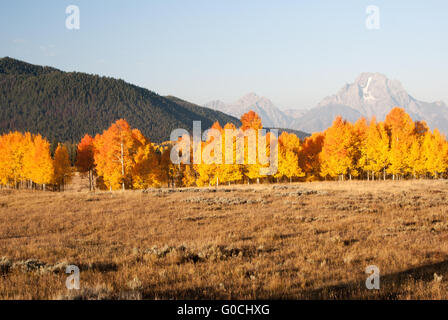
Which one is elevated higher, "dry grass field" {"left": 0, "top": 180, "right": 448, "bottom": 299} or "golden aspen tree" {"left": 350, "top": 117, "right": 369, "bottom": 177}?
"golden aspen tree" {"left": 350, "top": 117, "right": 369, "bottom": 177}

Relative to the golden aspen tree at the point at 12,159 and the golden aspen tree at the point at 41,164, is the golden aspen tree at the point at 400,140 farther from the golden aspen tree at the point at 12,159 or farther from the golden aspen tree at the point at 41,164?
the golden aspen tree at the point at 12,159

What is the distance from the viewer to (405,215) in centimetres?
1789

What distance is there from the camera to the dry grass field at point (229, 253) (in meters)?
6.52

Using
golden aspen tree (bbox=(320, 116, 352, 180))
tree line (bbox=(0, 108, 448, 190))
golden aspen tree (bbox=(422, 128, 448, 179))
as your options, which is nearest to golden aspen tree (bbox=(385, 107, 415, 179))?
tree line (bbox=(0, 108, 448, 190))

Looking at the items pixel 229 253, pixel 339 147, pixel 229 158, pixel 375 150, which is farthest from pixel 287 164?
pixel 229 253

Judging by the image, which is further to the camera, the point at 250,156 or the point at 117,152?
the point at 250,156

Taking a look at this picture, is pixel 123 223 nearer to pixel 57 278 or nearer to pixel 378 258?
pixel 57 278

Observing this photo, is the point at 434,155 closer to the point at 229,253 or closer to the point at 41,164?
the point at 229,253

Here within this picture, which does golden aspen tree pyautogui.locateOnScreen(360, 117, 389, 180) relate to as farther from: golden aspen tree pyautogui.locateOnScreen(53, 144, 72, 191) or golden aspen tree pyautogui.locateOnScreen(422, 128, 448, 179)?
golden aspen tree pyautogui.locateOnScreen(53, 144, 72, 191)

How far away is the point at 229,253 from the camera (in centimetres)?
1006

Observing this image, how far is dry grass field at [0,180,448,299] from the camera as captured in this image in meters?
6.52

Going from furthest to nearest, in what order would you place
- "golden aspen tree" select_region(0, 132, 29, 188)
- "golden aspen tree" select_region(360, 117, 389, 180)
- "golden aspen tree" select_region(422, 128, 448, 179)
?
"golden aspen tree" select_region(0, 132, 29, 188) < "golden aspen tree" select_region(422, 128, 448, 179) < "golden aspen tree" select_region(360, 117, 389, 180)

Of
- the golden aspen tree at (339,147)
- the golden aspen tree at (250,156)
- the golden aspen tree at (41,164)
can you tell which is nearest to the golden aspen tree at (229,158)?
the golden aspen tree at (250,156)
